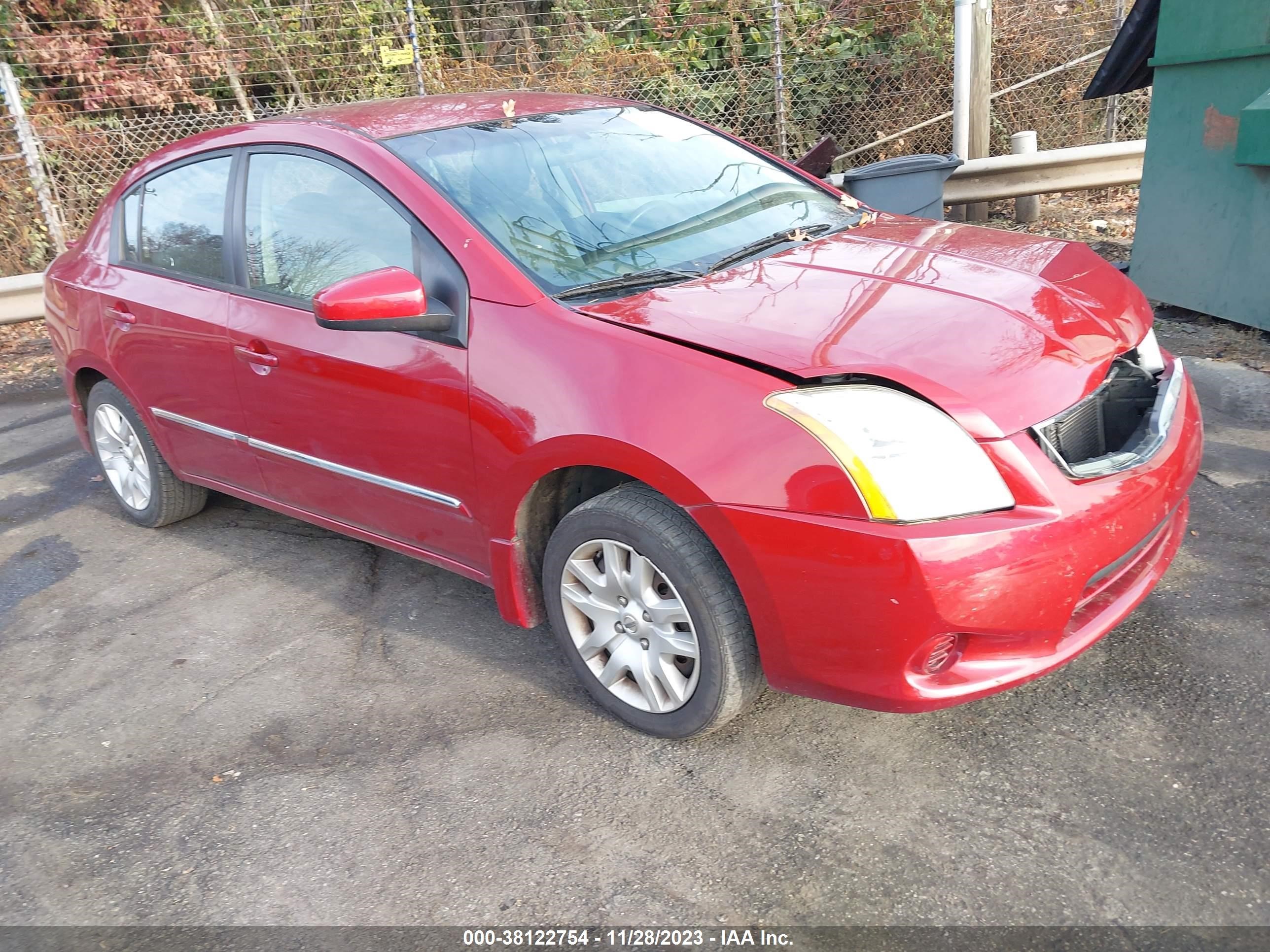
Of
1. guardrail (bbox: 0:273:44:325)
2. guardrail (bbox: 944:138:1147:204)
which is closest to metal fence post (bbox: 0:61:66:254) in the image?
guardrail (bbox: 0:273:44:325)

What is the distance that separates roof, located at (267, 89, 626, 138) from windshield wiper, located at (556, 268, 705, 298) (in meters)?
0.99

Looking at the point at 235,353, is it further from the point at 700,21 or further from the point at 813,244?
the point at 700,21

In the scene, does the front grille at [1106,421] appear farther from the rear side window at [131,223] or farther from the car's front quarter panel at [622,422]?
the rear side window at [131,223]

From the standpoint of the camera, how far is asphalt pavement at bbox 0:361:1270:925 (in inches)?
97.3

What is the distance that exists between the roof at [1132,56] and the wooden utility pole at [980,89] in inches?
70.6

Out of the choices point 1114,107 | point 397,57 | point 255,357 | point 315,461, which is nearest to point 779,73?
point 1114,107

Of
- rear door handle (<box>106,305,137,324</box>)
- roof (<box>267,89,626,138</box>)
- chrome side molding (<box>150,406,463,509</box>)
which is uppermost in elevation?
roof (<box>267,89,626,138</box>)

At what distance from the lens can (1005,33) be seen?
32.5 feet

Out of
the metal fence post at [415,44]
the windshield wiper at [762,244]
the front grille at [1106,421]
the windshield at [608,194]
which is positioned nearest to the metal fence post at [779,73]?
the metal fence post at [415,44]

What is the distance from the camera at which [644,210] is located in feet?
11.7

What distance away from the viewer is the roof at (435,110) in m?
3.69

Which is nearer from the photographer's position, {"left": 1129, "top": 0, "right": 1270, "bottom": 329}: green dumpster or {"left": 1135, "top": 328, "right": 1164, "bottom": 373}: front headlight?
{"left": 1135, "top": 328, "right": 1164, "bottom": 373}: front headlight

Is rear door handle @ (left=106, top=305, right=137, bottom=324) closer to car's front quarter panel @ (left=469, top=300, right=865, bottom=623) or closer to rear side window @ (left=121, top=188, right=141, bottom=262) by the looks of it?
rear side window @ (left=121, top=188, right=141, bottom=262)

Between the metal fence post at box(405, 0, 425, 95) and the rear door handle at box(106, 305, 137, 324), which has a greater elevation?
the metal fence post at box(405, 0, 425, 95)
